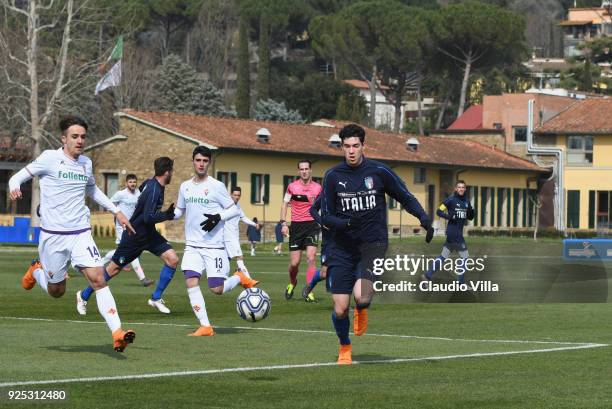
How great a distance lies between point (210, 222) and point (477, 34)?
8647 cm

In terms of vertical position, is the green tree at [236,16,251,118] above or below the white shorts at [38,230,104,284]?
above

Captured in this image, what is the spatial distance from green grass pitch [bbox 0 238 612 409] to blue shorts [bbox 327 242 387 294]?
2.47 feet

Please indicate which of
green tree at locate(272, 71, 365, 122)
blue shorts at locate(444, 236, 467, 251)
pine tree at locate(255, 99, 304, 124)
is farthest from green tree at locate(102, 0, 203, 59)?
blue shorts at locate(444, 236, 467, 251)

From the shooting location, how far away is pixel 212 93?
3762 inches

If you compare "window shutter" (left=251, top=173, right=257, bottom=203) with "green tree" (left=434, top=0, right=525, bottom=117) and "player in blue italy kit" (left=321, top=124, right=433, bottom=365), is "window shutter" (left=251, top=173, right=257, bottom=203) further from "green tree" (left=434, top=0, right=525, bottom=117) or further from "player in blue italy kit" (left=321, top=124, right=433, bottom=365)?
"player in blue italy kit" (left=321, top=124, right=433, bottom=365)

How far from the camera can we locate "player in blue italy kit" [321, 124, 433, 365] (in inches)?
499

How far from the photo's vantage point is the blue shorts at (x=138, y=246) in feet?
61.1

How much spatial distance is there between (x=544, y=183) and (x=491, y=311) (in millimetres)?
66487

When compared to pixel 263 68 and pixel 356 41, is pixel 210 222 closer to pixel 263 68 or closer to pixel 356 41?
pixel 356 41

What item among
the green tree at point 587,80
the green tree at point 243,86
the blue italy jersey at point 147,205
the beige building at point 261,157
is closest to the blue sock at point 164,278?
the blue italy jersey at point 147,205

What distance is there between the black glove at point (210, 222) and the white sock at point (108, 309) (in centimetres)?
299

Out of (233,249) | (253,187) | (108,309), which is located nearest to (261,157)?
(253,187)

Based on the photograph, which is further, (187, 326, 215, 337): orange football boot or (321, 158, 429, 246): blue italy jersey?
(187, 326, 215, 337): orange football boot

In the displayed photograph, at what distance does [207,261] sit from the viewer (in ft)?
54.4
